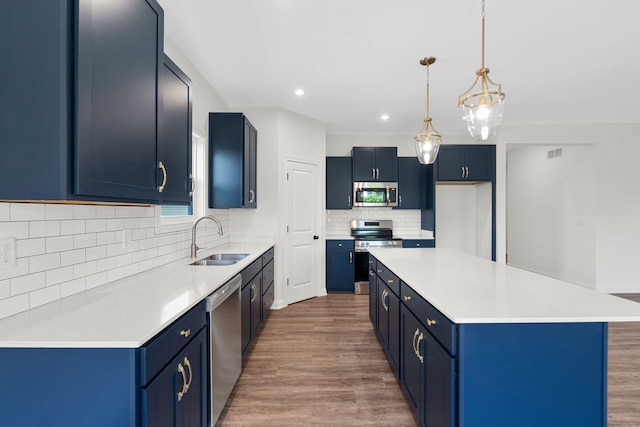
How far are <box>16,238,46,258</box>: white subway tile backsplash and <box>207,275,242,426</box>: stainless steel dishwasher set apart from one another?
0.77 m

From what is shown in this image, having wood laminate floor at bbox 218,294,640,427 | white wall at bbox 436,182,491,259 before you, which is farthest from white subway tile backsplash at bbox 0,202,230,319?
white wall at bbox 436,182,491,259

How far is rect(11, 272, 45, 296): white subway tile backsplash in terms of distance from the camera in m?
1.23

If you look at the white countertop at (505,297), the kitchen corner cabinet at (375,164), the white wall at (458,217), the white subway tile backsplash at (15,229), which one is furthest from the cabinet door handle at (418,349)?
the white wall at (458,217)

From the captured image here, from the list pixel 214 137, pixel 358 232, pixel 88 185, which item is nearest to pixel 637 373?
pixel 358 232

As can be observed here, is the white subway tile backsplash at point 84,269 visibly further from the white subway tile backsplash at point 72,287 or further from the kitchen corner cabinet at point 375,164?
the kitchen corner cabinet at point 375,164

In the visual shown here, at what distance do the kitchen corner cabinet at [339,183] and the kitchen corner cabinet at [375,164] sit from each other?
137mm

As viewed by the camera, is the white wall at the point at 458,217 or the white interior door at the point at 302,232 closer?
the white interior door at the point at 302,232

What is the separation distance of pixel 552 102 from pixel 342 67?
308 centimetres

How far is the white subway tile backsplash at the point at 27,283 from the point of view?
1226 millimetres

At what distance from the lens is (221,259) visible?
304 centimetres

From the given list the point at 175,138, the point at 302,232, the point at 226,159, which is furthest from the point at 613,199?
the point at 175,138

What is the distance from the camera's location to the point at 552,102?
404cm

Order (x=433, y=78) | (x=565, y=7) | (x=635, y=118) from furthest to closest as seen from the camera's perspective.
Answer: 1. (x=635, y=118)
2. (x=433, y=78)
3. (x=565, y=7)

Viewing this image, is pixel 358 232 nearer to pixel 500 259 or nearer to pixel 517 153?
pixel 500 259
